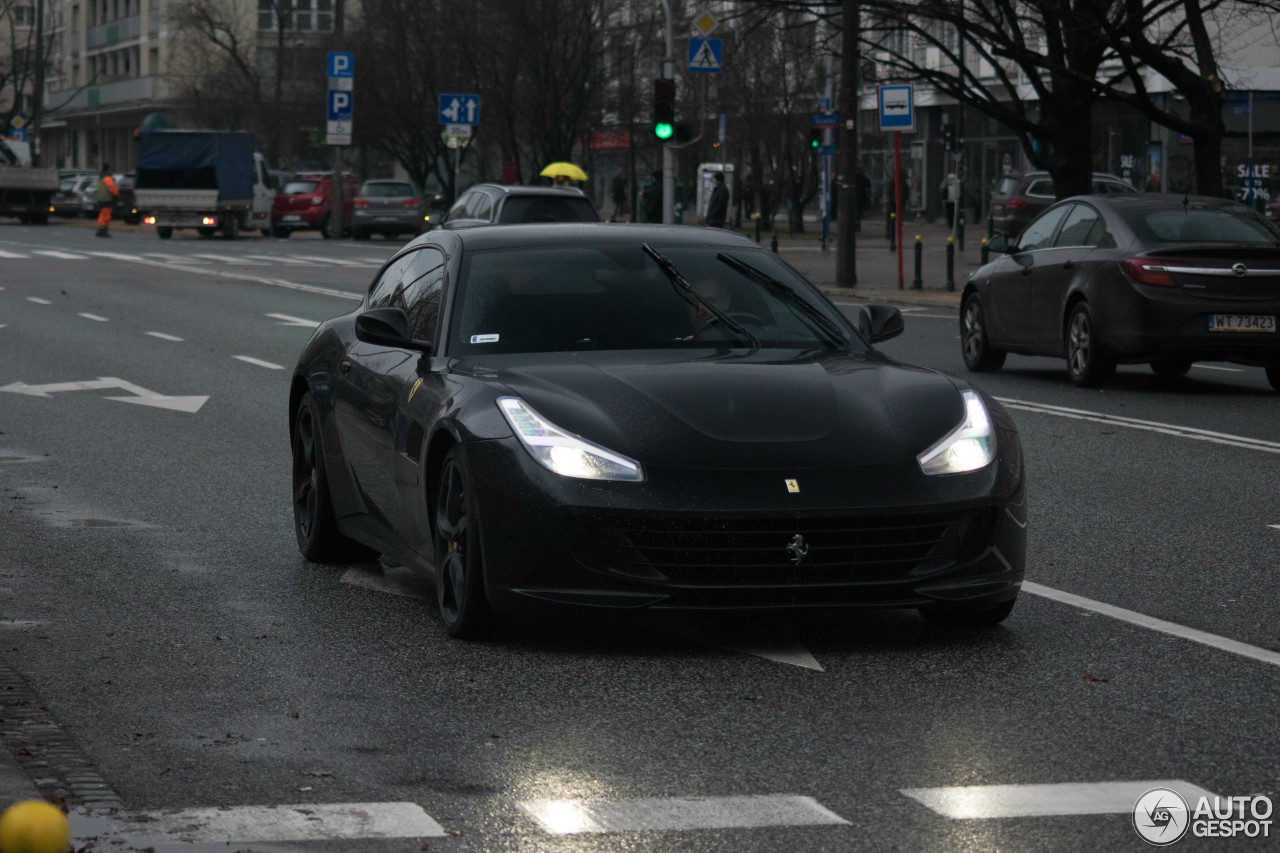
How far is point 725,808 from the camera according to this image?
15.6 feet

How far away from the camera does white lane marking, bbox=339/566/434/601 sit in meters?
7.70

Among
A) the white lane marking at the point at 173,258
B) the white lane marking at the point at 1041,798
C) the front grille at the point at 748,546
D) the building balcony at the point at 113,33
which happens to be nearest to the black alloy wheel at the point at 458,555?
the front grille at the point at 748,546

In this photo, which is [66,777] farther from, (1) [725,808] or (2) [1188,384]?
(2) [1188,384]

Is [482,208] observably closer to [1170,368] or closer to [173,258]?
[1170,368]

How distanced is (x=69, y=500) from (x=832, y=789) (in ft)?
19.9

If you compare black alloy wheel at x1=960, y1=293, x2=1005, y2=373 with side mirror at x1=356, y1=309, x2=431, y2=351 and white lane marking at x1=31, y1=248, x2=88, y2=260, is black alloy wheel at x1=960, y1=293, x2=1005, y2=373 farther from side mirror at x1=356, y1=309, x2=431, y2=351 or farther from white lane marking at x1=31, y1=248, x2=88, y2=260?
white lane marking at x1=31, y1=248, x2=88, y2=260

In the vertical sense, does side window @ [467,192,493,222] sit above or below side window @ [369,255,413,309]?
above

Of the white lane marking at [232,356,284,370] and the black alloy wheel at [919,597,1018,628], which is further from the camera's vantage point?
the white lane marking at [232,356,284,370]

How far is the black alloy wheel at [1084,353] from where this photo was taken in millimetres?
16078

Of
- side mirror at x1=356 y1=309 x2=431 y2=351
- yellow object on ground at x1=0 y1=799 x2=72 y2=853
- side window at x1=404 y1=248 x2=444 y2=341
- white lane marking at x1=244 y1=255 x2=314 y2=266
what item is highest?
white lane marking at x1=244 y1=255 x2=314 y2=266

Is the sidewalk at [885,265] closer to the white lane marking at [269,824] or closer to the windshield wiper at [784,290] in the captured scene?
the windshield wiper at [784,290]

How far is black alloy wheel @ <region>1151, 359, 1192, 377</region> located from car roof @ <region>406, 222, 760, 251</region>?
9753 mm

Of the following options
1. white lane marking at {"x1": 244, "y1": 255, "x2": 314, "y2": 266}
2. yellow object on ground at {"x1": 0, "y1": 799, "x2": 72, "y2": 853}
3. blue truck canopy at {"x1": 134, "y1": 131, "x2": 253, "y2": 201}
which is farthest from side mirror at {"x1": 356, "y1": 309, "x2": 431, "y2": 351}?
blue truck canopy at {"x1": 134, "y1": 131, "x2": 253, "y2": 201}

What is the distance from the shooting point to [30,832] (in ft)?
11.8
